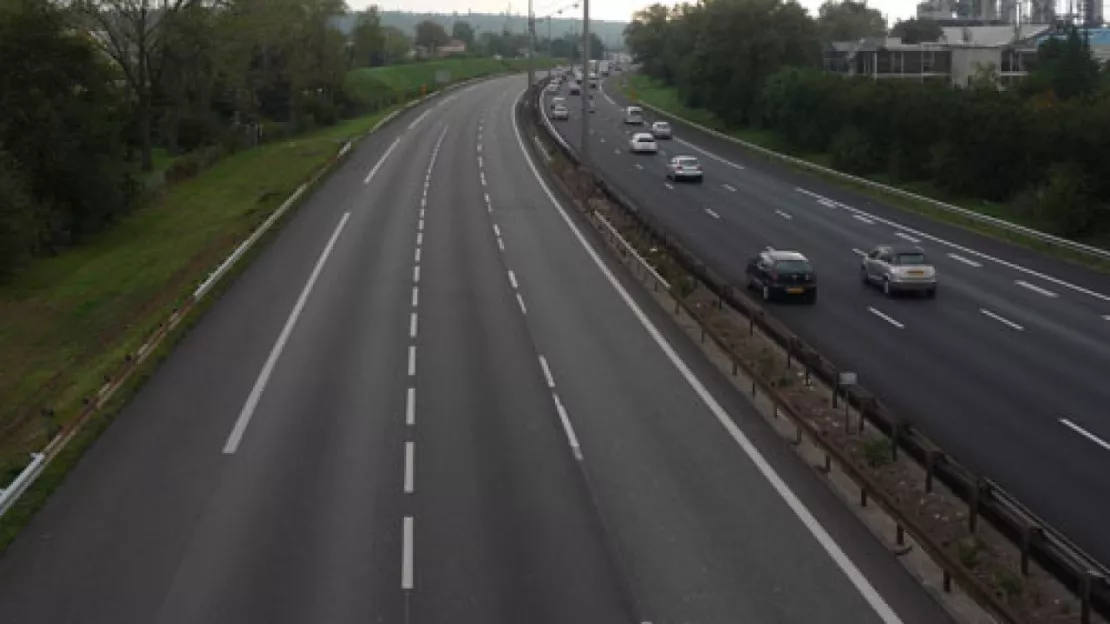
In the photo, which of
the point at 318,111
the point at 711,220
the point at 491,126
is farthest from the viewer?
the point at 318,111

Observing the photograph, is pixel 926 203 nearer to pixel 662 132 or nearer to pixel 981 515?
pixel 662 132

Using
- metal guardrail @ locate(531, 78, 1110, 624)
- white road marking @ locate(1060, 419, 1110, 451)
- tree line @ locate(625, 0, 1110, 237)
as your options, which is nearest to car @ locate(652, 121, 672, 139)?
tree line @ locate(625, 0, 1110, 237)

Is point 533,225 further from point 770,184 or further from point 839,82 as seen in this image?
point 839,82

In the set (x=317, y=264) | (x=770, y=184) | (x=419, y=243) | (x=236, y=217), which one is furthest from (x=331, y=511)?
(x=770, y=184)

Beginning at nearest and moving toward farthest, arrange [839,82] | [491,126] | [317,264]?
[317,264], [839,82], [491,126]

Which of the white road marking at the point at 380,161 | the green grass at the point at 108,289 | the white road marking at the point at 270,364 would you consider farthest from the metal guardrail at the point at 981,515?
the white road marking at the point at 380,161

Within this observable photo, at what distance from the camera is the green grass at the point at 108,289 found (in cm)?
2886

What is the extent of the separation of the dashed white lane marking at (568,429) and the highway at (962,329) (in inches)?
233

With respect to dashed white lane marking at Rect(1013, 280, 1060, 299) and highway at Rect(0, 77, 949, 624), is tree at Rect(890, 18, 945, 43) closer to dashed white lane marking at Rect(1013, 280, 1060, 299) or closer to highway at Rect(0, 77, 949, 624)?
dashed white lane marking at Rect(1013, 280, 1060, 299)

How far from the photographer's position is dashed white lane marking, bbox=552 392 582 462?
2073 cm

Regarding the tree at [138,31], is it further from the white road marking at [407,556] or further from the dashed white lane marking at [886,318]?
the white road marking at [407,556]

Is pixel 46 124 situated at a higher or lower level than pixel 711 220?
higher

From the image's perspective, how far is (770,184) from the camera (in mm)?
62875

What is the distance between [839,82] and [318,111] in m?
39.5
